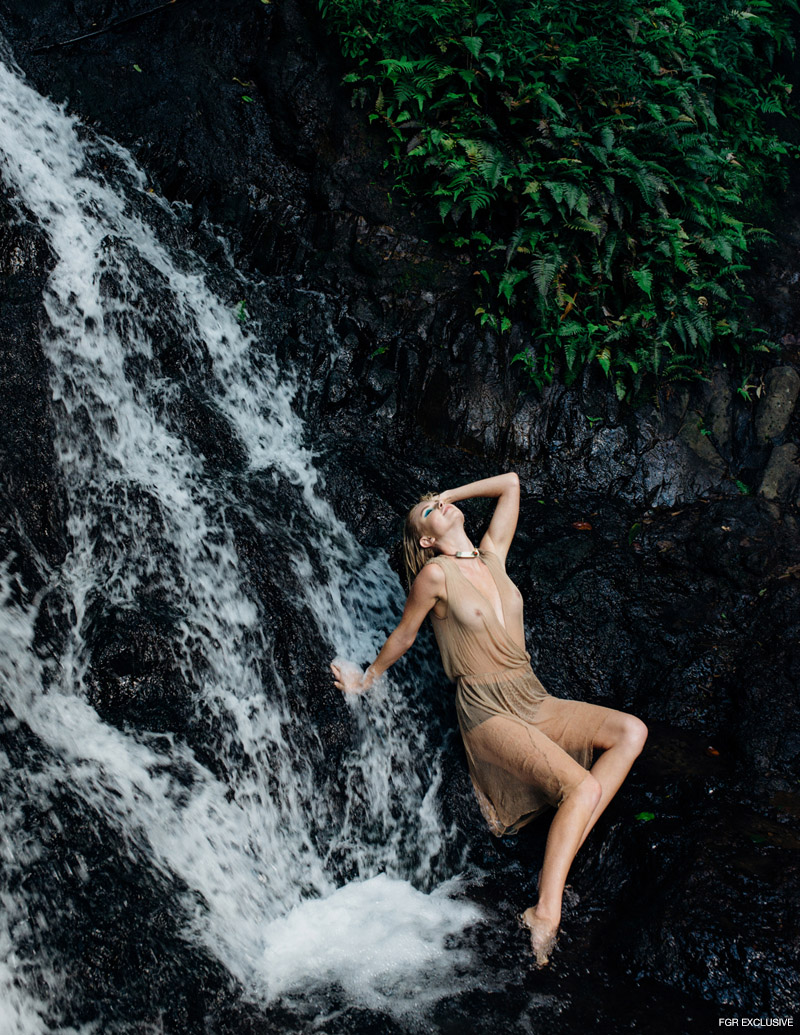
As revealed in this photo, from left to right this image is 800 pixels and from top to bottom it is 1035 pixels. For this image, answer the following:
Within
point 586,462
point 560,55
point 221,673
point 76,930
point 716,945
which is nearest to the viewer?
point 76,930

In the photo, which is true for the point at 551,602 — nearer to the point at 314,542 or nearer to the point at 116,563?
the point at 314,542

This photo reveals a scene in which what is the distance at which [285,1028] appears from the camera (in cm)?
353

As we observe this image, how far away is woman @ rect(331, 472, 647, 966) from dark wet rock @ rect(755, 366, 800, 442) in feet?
14.8

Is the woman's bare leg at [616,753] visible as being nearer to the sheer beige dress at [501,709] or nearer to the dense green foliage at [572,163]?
the sheer beige dress at [501,709]

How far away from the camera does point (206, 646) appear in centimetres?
508

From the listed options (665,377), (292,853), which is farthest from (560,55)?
(292,853)

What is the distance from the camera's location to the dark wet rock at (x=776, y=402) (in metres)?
8.07

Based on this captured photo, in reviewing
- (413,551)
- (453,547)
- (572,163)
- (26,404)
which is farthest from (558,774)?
(572,163)

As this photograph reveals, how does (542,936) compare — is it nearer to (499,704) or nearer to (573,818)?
(573,818)

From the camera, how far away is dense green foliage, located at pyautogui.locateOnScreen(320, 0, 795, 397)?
25.6 feet

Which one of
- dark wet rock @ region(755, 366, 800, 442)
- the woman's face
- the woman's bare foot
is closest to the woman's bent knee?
the woman's bare foot

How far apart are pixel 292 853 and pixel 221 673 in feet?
4.00

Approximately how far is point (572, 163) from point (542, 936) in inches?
279

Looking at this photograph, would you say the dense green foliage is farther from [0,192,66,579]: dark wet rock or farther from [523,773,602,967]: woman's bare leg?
[523,773,602,967]: woman's bare leg
